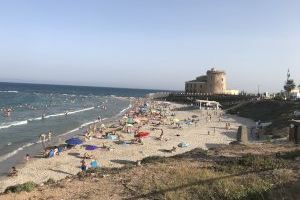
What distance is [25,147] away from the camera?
29.7m

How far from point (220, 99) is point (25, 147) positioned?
51848mm

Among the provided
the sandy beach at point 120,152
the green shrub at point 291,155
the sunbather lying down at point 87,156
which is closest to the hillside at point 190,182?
the green shrub at point 291,155

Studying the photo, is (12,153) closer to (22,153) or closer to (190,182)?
(22,153)

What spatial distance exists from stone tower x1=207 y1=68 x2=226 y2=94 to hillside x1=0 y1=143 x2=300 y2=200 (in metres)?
69.0

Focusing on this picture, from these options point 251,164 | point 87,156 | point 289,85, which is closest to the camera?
point 251,164

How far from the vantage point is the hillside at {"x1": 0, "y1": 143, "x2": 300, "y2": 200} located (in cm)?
968

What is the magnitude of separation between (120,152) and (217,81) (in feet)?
193

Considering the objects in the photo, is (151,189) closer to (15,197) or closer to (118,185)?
(118,185)

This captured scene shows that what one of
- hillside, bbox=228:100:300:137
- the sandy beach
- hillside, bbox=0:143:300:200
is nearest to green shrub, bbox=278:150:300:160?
hillside, bbox=0:143:300:200

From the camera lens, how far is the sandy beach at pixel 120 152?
2136cm

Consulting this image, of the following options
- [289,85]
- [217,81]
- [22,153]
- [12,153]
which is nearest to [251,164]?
[22,153]

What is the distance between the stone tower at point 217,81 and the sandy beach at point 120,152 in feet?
138

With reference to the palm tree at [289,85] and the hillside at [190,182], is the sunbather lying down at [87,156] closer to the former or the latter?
the hillside at [190,182]

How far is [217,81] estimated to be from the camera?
83625mm
